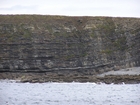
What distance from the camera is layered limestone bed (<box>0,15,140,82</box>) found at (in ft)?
293

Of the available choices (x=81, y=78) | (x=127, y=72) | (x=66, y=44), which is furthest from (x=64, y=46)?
(x=81, y=78)

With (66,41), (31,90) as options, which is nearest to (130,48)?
(66,41)

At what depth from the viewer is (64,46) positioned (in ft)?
307

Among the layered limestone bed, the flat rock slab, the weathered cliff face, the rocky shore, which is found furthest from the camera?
the weathered cliff face

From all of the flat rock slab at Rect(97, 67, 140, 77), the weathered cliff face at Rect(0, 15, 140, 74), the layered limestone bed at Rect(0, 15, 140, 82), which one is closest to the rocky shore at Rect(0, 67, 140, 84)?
the flat rock slab at Rect(97, 67, 140, 77)

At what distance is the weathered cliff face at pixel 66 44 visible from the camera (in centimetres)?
9012

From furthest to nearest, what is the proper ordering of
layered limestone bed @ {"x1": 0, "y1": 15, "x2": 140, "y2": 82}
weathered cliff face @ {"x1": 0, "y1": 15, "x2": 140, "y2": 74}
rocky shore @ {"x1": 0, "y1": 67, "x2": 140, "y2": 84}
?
weathered cliff face @ {"x1": 0, "y1": 15, "x2": 140, "y2": 74}, layered limestone bed @ {"x1": 0, "y1": 15, "x2": 140, "y2": 82}, rocky shore @ {"x1": 0, "y1": 67, "x2": 140, "y2": 84}

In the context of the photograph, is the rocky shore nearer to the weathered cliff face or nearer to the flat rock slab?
the flat rock slab

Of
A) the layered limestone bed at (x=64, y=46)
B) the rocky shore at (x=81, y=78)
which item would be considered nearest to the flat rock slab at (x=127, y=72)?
the rocky shore at (x=81, y=78)

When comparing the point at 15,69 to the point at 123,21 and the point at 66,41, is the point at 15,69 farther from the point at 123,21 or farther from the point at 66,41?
the point at 123,21

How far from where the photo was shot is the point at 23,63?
8912 cm

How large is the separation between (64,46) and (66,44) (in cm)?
91

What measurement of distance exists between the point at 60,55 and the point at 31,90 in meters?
31.3

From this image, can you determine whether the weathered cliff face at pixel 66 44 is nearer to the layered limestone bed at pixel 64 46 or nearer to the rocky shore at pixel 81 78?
the layered limestone bed at pixel 64 46
